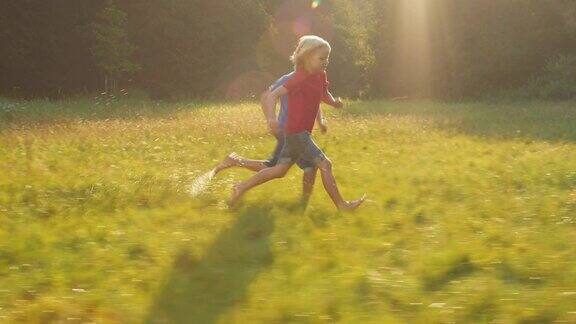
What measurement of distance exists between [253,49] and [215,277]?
3991 cm

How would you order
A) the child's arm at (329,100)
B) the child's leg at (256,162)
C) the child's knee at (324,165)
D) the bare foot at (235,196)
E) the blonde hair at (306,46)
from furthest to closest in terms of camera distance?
the child's leg at (256,162)
the child's arm at (329,100)
the bare foot at (235,196)
the child's knee at (324,165)
the blonde hair at (306,46)

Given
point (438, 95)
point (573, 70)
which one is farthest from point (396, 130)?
point (438, 95)

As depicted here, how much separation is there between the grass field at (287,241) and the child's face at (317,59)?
1.42m

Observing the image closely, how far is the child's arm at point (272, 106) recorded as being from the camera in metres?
7.73

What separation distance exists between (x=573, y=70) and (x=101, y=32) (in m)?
22.4

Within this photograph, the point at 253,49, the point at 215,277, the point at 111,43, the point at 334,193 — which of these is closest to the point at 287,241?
the point at 215,277

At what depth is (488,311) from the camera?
4.72 metres

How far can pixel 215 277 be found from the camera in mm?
5570

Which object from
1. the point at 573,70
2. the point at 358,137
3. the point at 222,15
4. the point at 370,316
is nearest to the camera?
the point at 370,316

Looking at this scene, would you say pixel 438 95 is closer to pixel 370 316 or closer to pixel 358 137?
pixel 358 137

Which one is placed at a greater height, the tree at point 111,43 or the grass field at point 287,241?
the grass field at point 287,241

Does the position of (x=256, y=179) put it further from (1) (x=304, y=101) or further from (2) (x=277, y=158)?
(1) (x=304, y=101)

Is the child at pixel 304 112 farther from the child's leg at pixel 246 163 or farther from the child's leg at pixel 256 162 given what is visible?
the child's leg at pixel 246 163

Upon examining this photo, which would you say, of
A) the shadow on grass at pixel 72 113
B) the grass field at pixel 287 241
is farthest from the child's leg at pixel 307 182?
the shadow on grass at pixel 72 113
